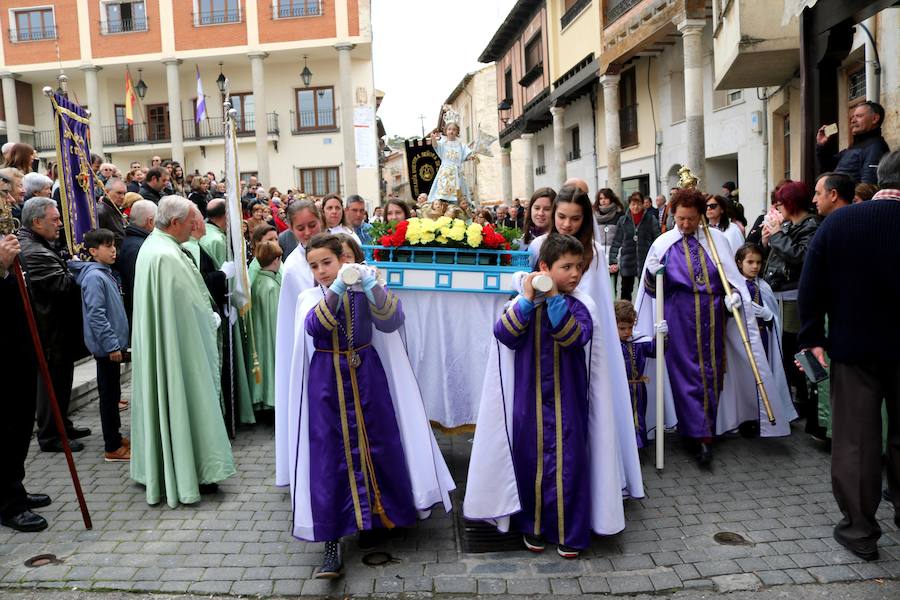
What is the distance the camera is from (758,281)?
6098 millimetres

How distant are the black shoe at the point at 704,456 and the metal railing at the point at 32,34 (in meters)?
34.8

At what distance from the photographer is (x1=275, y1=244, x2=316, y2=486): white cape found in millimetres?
4543

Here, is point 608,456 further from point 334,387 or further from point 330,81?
point 330,81

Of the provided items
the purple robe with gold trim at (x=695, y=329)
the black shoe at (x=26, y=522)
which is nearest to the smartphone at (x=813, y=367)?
the purple robe with gold trim at (x=695, y=329)

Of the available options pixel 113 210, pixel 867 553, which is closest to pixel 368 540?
pixel 867 553

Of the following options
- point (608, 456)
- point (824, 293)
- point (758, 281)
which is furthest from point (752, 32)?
point (608, 456)

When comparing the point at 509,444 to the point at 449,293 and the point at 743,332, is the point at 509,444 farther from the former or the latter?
the point at 743,332

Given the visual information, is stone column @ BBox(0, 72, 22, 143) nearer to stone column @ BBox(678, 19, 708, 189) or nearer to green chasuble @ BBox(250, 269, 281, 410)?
stone column @ BBox(678, 19, 708, 189)

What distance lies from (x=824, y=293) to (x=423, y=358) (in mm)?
2470

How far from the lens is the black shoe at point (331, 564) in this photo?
3832 millimetres

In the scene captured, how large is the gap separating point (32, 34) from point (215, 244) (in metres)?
31.9

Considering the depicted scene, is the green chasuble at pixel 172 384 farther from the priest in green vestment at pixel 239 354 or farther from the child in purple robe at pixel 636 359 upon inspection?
the child in purple robe at pixel 636 359

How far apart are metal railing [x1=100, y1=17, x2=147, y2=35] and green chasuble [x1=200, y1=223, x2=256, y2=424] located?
28.9 m

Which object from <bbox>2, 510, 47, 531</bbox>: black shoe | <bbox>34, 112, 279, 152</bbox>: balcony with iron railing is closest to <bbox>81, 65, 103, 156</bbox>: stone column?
<bbox>34, 112, 279, 152</bbox>: balcony with iron railing
